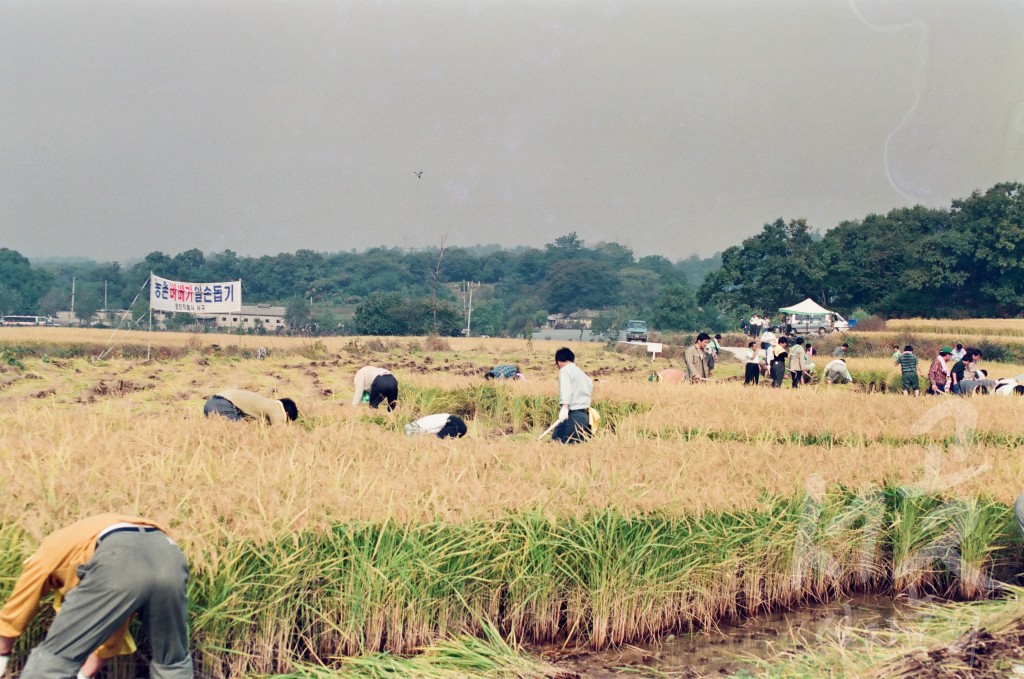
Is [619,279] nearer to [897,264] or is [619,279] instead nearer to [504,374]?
[897,264]

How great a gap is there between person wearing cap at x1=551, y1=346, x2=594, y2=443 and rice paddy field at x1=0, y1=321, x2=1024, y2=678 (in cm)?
71

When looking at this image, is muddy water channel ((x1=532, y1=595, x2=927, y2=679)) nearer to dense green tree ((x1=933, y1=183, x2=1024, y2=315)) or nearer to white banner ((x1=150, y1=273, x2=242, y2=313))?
white banner ((x1=150, y1=273, x2=242, y2=313))

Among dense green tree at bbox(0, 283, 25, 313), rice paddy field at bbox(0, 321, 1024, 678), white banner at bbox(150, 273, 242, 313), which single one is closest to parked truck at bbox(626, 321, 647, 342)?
white banner at bbox(150, 273, 242, 313)

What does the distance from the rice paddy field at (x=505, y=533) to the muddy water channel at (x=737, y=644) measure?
5.3 inches

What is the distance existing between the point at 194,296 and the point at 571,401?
71.8 feet

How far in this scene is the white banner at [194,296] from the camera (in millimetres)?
27797

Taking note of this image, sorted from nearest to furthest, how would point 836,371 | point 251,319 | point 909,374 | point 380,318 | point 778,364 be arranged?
point 909,374 < point 778,364 < point 836,371 < point 380,318 < point 251,319

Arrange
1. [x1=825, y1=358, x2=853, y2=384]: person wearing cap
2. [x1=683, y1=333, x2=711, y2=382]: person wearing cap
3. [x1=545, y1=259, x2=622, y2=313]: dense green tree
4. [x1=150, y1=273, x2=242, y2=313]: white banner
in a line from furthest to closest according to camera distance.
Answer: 1. [x1=545, y1=259, x2=622, y2=313]: dense green tree
2. [x1=150, y1=273, x2=242, y2=313]: white banner
3. [x1=825, y1=358, x2=853, y2=384]: person wearing cap
4. [x1=683, y1=333, x2=711, y2=382]: person wearing cap

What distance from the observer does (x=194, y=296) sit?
28.7 m

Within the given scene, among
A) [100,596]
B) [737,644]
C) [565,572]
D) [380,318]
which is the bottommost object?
[737,644]

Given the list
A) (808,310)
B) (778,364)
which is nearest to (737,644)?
(778,364)

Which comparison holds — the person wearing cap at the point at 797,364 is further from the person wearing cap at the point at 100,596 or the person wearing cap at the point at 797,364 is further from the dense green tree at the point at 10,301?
the dense green tree at the point at 10,301

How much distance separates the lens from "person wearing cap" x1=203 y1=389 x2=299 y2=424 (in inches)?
363

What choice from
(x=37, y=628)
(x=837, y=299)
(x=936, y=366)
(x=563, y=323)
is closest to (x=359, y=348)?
(x=936, y=366)
